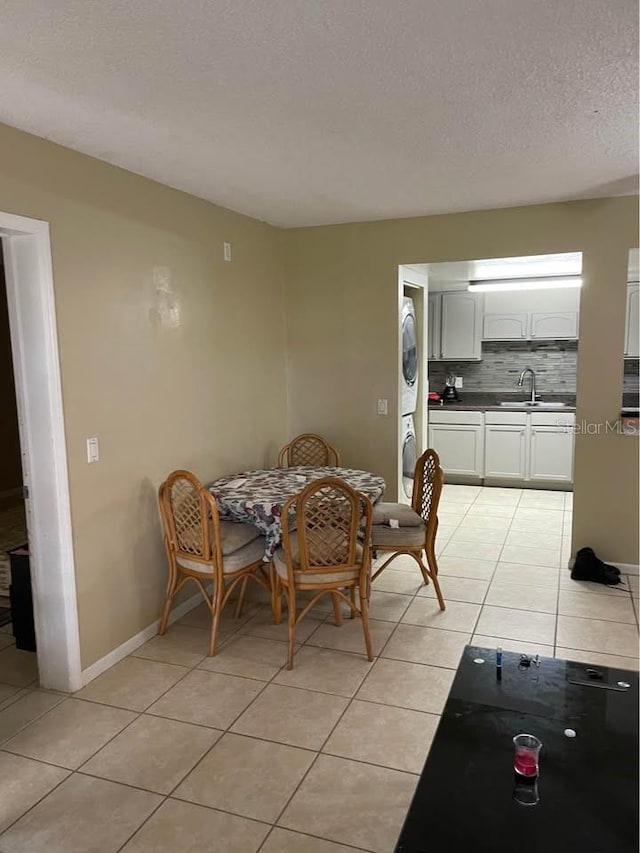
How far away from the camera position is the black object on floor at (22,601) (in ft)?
10.5

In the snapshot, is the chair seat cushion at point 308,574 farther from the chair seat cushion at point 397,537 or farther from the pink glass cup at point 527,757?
the pink glass cup at point 527,757

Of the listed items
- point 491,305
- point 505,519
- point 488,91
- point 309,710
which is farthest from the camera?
point 491,305

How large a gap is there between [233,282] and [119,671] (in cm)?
246

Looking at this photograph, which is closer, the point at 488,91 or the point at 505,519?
the point at 488,91

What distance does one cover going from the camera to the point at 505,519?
5.58m

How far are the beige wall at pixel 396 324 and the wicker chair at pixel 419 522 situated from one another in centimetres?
94

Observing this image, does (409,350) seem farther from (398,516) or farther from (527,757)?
(527,757)

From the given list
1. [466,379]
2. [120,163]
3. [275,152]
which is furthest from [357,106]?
[466,379]

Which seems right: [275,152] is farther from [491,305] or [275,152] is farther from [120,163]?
[491,305]

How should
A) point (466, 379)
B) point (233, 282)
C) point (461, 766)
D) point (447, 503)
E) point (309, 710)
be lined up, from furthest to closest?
point (466, 379)
point (447, 503)
point (233, 282)
point (309, 710)
point (461, 766)

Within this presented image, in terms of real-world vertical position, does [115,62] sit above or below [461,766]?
above

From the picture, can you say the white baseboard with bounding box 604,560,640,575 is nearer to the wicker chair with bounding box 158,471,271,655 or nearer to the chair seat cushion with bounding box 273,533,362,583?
the chair seat cushion with bounding box 273,533,362,583

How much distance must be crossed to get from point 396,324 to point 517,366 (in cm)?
301

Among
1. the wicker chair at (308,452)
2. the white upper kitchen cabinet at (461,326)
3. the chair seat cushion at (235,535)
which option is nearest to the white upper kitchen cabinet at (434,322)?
the white upper kitchen cabinet at (461,326)
